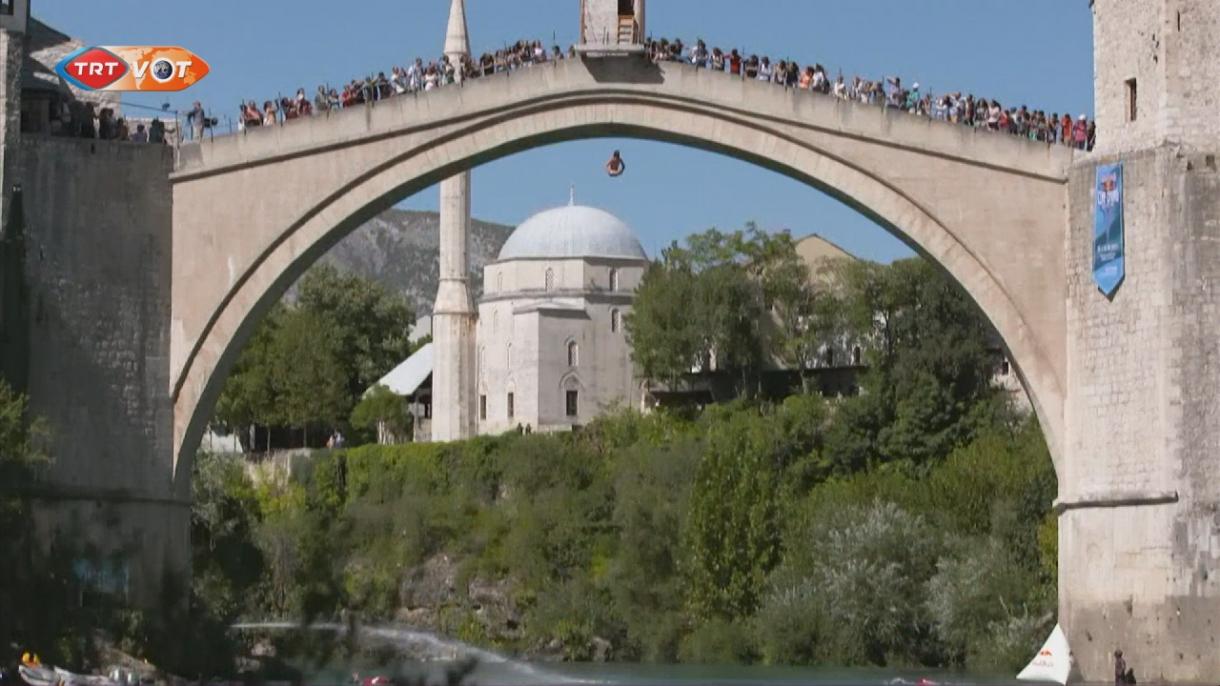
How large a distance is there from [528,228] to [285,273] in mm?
57469

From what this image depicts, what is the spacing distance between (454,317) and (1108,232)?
57.9 metres

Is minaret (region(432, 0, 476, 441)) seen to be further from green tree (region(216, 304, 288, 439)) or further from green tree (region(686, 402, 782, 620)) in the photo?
green tree (region(686, 402, 782, 620))

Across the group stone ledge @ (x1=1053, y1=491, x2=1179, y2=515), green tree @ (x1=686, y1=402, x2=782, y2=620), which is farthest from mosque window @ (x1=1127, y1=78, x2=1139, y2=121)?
green tree @ (x1=686, y1=402, x2=782, y2=620)

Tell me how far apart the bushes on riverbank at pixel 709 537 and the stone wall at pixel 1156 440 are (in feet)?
26.1

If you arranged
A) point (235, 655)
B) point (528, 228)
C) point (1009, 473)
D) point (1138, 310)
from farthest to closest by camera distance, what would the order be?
1. point (528, 228)
2. point (1009, 473)
3. point (1138, 310)
4. point (235, 655)

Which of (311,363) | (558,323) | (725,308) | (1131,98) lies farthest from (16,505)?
(558,323)

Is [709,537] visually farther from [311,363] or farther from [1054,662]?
[311,363]

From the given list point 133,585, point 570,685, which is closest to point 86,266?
point 133,585

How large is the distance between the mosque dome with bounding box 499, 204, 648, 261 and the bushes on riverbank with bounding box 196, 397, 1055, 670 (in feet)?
48.7

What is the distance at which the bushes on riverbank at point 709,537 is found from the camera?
160 ft

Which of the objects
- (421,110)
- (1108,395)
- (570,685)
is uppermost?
(421,110)

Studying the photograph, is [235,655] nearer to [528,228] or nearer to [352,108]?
[352,108]

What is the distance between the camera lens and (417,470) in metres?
78.1

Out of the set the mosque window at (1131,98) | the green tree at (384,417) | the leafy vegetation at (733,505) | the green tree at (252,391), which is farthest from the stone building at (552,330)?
the mosque window at (1131,98)
